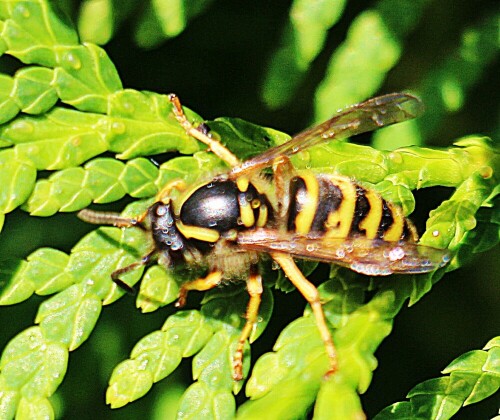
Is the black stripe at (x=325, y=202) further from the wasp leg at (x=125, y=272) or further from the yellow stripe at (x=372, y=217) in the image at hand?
the wasp leg at (x=125, y=272)

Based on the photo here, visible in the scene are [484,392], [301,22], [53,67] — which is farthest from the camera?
[301,22]

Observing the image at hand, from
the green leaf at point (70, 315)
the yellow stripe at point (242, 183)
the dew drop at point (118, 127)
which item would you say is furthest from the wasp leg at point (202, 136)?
the green leaf at point (70, 315)

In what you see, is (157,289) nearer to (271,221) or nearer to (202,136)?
(271,221)

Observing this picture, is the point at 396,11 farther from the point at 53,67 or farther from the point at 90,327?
the point at 90,327

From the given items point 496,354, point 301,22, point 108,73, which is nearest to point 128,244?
point 108,73

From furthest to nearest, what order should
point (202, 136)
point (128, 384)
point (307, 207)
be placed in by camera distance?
1. point (202, 136)
2. point (307, 207)
3. point (128, 384)

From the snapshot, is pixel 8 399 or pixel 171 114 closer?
pixel 8 399

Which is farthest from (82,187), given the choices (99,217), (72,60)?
(72,60)
